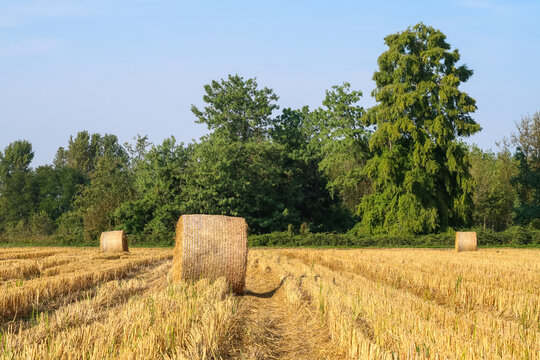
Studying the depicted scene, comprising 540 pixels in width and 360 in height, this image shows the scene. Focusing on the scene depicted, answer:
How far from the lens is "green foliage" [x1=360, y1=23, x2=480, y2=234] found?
36.4 metres

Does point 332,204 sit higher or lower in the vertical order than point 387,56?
lower

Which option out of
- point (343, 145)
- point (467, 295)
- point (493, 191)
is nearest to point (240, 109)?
point (343, 145)

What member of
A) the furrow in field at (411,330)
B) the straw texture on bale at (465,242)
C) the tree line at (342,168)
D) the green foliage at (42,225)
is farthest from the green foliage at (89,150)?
the furrow in field at (411,330)

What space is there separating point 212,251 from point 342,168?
115 ft

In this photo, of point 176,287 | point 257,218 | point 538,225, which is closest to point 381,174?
point 257,218

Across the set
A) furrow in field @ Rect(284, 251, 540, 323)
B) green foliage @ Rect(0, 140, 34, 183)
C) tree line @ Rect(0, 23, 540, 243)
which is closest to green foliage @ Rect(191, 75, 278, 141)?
tree line @ Rect(0, 23, 540, 243)

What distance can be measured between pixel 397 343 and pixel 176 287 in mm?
4830

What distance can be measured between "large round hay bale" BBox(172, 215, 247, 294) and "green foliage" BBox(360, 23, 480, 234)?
2691 cm

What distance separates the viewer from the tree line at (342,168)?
121 ft

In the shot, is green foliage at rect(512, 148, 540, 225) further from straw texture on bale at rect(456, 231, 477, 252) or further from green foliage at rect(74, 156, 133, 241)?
green foliage at rect(74, 156, 133, 241)

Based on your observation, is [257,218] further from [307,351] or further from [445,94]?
[307,351]

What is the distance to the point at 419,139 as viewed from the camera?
3703 centimetres

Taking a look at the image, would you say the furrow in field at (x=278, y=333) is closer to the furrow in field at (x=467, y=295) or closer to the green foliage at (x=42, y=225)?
the furrow in field at (x=467, y=295)

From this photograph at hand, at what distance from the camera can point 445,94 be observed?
36.8 meters
